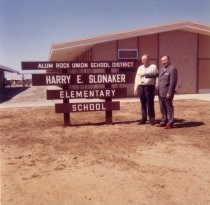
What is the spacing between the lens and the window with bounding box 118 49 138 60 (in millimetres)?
18467

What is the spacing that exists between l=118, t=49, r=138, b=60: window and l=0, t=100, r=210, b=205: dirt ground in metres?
10.6

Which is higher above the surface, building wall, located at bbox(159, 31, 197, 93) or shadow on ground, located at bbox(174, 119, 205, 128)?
building wall, located at bbox(159, 31, 197, 93)

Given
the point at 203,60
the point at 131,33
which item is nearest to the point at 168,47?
the point at 203,60

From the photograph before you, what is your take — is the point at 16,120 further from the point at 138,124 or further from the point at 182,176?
the point at 182,176

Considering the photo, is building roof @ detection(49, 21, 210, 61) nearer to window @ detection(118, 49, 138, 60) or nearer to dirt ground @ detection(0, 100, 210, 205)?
window @ detection(118, 49, 138, 60)

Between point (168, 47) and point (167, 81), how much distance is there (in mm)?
12267

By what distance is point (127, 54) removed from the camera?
1866 centimetres

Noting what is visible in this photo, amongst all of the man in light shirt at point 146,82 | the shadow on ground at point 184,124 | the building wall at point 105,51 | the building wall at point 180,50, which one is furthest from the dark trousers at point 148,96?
A: the building wall at point 180,50

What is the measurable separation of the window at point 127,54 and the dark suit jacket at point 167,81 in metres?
10.8

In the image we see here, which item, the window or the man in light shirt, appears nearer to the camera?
the man in light shirt

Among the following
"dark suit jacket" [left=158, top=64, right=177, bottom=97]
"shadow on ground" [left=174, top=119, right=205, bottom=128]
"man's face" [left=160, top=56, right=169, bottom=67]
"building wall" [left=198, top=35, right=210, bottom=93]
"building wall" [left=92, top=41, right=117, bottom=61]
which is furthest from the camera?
"building wall" [left=198, top=35, right=210, bottom=93]

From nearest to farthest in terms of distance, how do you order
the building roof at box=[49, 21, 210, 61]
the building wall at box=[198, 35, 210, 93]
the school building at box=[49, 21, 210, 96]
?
the building roof at box=[49, 21, 210, 61] → the school building at box=[49, 21, 210, 96] → the building wall at box=[198, 35, 210, 93]

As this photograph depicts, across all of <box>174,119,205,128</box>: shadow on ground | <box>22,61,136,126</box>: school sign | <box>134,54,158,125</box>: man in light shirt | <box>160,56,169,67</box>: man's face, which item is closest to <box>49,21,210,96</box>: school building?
<box>22,61,136,126</box>: school sign

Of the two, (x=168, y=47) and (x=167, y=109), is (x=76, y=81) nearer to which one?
(x=167, y=109)
